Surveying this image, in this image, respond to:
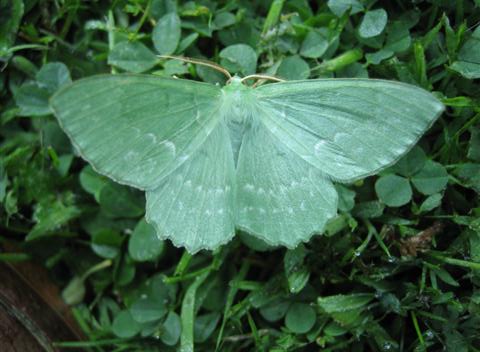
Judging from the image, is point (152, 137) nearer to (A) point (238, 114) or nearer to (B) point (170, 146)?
(B) point (170, 146)

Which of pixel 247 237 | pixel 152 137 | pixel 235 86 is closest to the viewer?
pixel 152 137

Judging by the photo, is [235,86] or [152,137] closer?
[152,137]

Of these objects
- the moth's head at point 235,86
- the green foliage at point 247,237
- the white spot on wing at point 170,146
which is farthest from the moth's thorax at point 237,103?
the green foliage at point 247,237

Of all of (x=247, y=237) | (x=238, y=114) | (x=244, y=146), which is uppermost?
(x=238, y=114)

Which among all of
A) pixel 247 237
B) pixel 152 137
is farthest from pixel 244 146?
pixel 247 237

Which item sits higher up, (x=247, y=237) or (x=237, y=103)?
(x=237, y=103)

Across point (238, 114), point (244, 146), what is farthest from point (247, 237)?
point (238, 114)

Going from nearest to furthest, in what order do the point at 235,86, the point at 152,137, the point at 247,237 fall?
the point at 152,137 → the point at 235,86 → the point at 247,237
